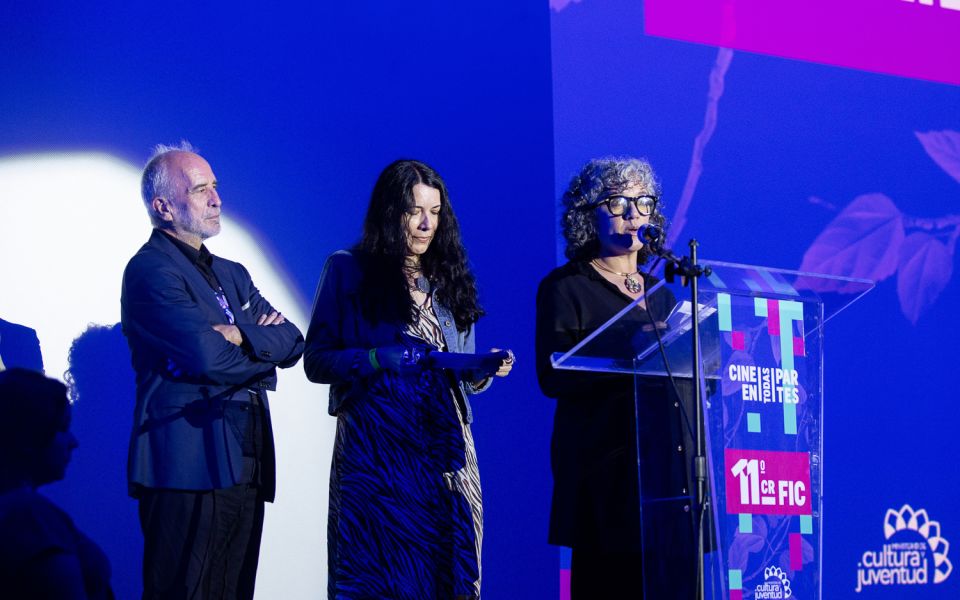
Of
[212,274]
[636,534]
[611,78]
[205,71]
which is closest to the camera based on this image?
[636,534]

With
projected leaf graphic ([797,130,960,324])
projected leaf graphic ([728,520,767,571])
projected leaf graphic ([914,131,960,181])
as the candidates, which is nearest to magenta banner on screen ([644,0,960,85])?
projected leaf graphic ([914,131,960,181])

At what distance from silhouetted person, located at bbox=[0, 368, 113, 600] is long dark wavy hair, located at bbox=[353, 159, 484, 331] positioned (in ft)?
4.17

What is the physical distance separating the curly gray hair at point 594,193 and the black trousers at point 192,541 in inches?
47.5

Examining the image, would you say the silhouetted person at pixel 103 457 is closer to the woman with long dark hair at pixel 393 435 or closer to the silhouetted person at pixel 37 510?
the woman with long dark hair at pixel 393 435

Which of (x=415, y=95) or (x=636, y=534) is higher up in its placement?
(x=415, y=95)

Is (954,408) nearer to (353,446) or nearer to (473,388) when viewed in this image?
(473,388)

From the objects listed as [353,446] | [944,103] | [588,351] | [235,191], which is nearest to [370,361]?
[353,446]

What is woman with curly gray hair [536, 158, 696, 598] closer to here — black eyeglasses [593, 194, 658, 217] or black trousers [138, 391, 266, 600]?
black eyeglasses [593, 194, 658, 217]

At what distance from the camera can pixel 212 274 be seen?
11.3 ft

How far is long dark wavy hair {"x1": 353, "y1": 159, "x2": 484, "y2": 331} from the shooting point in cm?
313

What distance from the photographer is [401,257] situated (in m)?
3.22

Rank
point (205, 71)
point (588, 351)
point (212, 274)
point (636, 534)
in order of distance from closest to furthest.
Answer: point (588, 351) → point (636, 534) → point (212, 274) → point (205, 71)

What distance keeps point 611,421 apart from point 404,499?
23.4 inches

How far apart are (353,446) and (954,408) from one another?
3.18m
